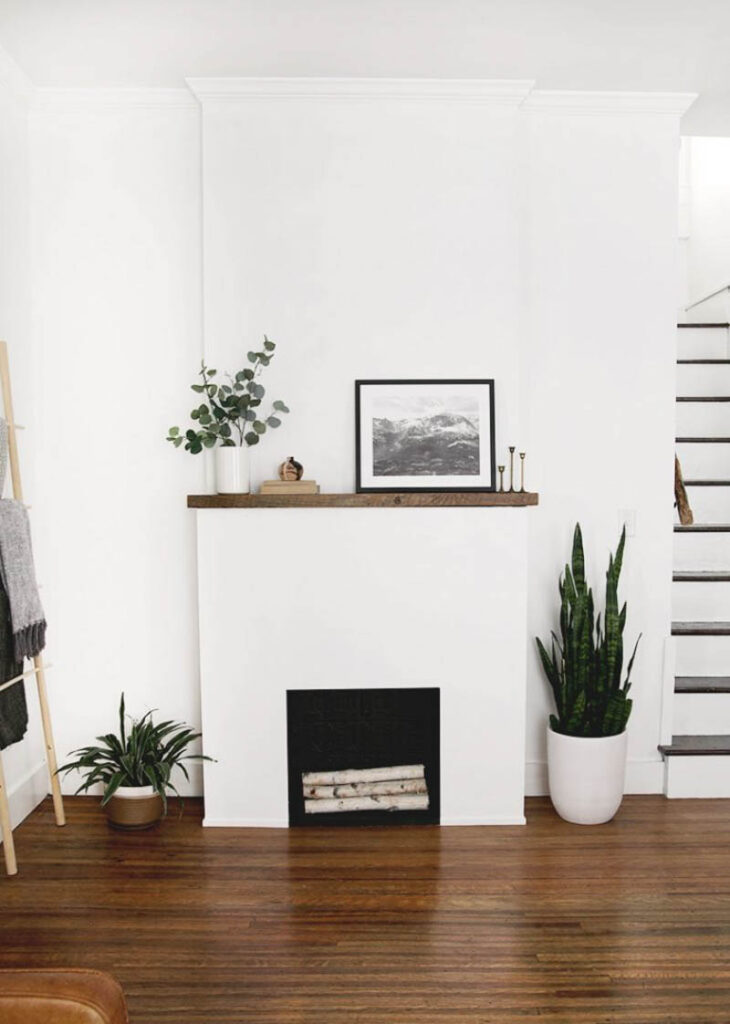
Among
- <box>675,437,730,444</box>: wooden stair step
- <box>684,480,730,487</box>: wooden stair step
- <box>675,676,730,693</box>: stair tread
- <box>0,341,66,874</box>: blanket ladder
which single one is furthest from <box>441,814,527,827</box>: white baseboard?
<box>675,437,730,444</box>: wooden stair step

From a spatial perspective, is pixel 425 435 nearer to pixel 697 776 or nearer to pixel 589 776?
pixel 589 776

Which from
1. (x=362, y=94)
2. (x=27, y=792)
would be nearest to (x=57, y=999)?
(x=27, y=792)

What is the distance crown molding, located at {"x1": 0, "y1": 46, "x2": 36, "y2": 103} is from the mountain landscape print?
1.76 meters

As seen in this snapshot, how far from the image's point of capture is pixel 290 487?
3254mm

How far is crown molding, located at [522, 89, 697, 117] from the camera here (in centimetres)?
342

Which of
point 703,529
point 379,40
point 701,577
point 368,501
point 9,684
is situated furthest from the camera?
point 703,529

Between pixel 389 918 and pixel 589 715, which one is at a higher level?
pixel 589 715

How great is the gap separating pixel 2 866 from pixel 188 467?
1542mm

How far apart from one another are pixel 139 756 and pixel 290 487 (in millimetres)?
1146

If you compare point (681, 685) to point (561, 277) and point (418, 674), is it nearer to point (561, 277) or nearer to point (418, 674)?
point (418, 674)

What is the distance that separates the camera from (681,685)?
12.0ft

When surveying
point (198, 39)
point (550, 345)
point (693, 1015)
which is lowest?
point (693, 1015)

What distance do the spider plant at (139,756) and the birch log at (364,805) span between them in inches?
16.7

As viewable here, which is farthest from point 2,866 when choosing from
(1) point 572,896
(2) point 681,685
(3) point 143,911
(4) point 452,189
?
(4) point 452,189
